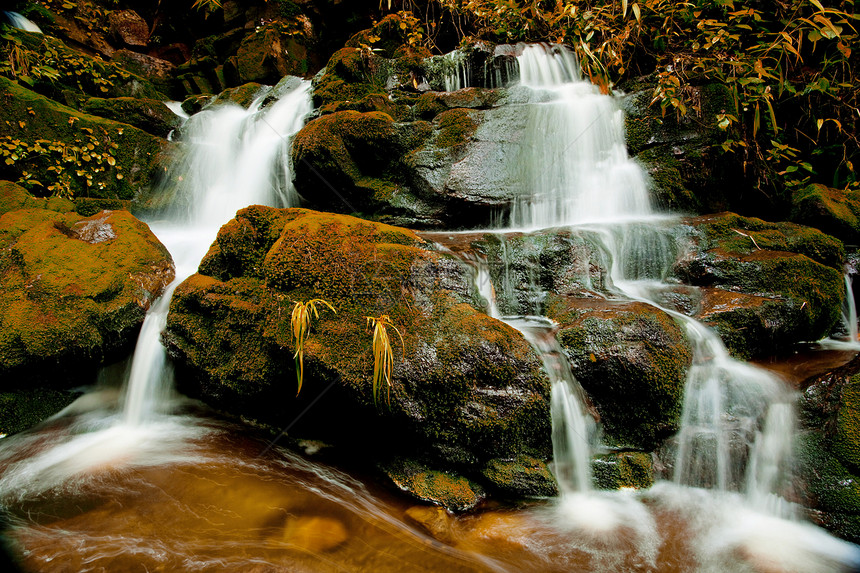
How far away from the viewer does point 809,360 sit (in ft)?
11.3

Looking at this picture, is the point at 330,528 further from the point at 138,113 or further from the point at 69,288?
the point at 138,113

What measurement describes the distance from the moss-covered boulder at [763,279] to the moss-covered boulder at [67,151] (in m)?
8.84

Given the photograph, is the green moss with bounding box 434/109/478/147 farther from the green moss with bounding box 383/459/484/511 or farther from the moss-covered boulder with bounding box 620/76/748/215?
the green moss with bounding box 383/459/484/511

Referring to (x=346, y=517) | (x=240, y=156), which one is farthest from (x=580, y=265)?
(x=240, y=156)

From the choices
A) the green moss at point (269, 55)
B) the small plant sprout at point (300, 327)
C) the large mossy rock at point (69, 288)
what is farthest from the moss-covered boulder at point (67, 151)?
the small plant sprout at point (300, 327)

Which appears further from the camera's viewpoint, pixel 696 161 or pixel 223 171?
pixel 223 171

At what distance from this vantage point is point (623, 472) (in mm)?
2805

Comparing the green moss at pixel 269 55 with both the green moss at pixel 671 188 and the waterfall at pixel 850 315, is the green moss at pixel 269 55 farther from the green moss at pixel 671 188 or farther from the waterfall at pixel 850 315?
the waterfall at pixel 850 315

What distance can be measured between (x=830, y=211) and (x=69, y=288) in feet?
28.4

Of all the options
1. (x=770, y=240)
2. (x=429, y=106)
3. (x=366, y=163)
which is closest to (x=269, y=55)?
(x=429, y=106)

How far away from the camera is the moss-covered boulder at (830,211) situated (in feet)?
15.7

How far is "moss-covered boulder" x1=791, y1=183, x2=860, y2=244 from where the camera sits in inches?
188

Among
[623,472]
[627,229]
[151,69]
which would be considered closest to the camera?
[623,472]

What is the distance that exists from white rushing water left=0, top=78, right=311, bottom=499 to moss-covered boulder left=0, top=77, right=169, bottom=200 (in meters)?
0.61
